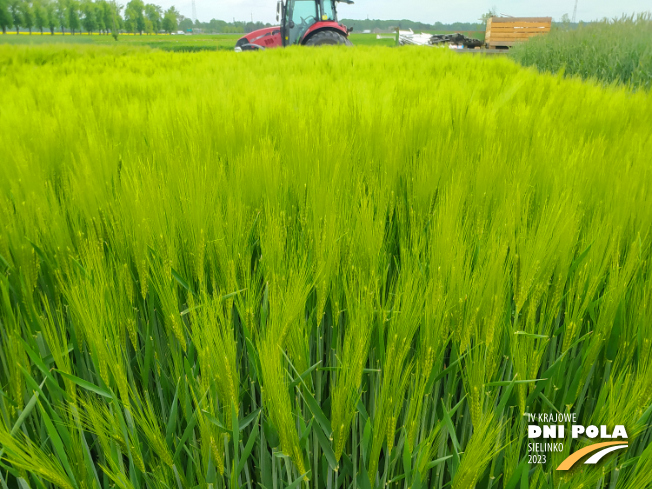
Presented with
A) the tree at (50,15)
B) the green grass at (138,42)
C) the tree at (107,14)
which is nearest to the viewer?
the green grass at (138,42)

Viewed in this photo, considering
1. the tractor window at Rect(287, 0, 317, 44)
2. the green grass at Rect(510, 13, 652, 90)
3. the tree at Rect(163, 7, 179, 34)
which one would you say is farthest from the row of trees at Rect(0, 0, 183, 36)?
the green grass at Rect(510, 13, 652, 90)

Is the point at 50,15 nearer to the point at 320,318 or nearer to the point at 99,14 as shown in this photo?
the point at 99,14

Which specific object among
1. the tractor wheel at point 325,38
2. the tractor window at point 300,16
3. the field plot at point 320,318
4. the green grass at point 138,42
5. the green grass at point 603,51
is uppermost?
the green grass at point 138,42

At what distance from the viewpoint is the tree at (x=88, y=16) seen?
36172mm

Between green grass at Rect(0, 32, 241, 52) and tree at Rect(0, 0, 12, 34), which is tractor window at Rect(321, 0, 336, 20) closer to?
green grass at Rect(0, 32, 241, 52)

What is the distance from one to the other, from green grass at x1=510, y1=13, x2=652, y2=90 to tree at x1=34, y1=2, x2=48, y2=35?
40.8 meters

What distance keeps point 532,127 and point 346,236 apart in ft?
2.65

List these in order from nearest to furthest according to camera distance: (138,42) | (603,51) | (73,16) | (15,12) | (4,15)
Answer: (603,51) → (4,15) → (138,42) → (15,12) → (73,16)

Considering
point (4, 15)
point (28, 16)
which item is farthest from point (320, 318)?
point (28, 16)

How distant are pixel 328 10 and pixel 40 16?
121 ft

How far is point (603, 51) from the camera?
18.6 feet

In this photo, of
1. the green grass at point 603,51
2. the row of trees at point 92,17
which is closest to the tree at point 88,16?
the row of trees at point 92,17

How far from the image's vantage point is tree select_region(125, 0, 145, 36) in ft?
136

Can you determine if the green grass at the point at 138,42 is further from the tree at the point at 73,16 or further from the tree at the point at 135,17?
the tree at the point at 135,17
